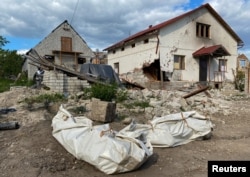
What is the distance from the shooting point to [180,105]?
9.31 meters

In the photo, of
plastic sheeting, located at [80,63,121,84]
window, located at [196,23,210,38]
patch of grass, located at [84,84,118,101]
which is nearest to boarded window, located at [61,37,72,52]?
plastic sheeting, located at [80,63,121,84]

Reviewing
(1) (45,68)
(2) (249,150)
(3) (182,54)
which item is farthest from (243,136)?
(3) (182,54)

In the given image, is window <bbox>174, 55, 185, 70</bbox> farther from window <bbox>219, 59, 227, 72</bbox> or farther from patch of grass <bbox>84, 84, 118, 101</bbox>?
patch of grass <bbox>84, 84, 118, 101</bbox>

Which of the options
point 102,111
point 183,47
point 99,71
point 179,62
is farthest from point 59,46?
point 102,111

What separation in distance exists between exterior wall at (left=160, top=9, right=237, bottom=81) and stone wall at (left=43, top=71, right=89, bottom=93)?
337 inches

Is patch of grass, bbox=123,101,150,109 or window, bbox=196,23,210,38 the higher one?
window, bbox=196,23,210,38

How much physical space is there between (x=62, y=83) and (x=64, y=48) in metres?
15.7

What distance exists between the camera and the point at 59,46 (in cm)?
2452

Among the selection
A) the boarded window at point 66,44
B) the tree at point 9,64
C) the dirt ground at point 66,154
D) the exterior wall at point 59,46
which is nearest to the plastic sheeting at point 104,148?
the dirt ground at point 66,154

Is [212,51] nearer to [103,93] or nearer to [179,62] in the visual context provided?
[179,62]

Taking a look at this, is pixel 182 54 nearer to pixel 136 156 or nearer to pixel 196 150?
pixel 196 150

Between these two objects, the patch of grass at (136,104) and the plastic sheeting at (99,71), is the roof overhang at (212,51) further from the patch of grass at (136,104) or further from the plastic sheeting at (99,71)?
the patch of grass at (136,104)

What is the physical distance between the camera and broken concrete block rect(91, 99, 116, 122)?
20.8ft

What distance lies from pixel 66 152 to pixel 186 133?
2614mm
